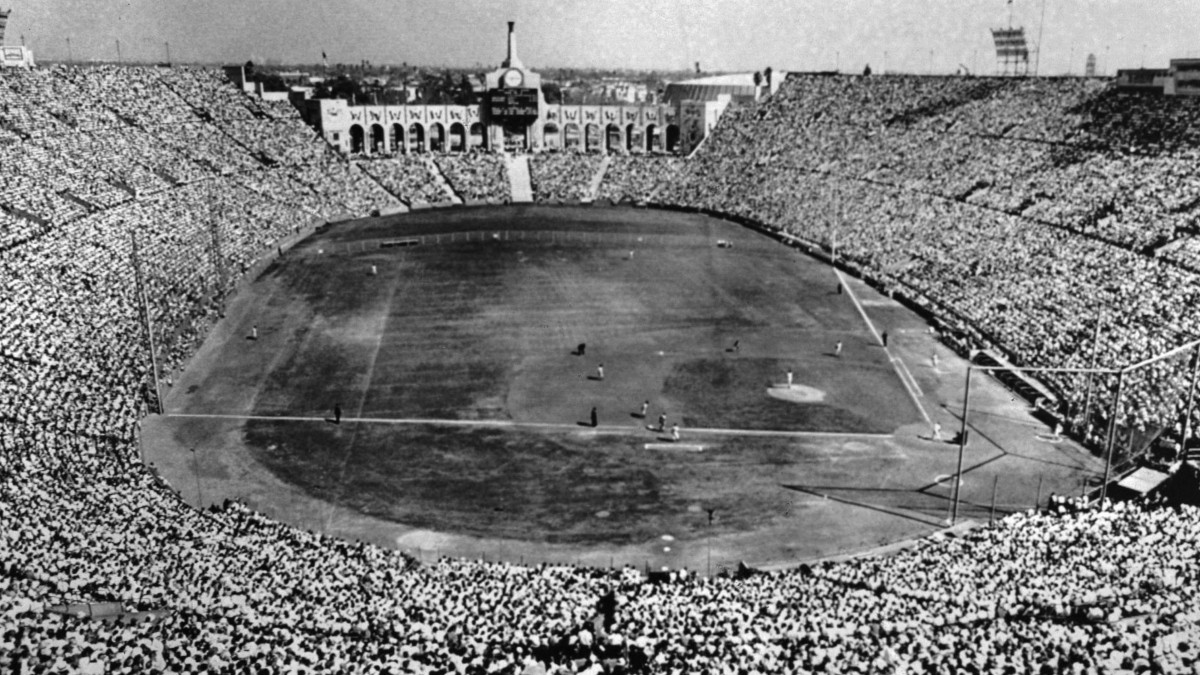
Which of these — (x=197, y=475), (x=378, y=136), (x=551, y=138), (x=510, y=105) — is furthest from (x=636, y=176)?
(x=197, y=475)

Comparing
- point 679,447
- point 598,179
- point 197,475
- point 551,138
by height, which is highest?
point 551,138

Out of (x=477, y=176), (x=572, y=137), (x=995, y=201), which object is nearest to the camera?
(x=995, y=201)

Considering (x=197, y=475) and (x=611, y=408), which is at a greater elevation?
(x=611, y=408)

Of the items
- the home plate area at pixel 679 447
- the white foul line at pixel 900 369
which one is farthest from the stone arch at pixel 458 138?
the home plate area at pixel 679 447

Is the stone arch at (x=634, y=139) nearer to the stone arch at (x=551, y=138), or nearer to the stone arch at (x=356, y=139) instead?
the stone arch at (x=551, y=138)

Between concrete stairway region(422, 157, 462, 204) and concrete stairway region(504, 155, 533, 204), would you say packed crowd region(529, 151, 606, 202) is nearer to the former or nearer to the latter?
concrete stairway region(504, 155, 533, 204)

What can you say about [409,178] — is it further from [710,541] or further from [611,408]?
[710,541]

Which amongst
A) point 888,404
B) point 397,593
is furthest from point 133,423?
point 888,404
